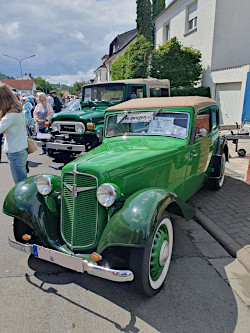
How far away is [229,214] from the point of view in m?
4.06

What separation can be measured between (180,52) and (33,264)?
14.5 m

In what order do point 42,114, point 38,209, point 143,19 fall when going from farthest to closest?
point 143,19, point 42,114, point 38,209

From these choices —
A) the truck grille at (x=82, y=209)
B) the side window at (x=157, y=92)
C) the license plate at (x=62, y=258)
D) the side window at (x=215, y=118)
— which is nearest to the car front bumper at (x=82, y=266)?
the license plate at (x=62, y=258)

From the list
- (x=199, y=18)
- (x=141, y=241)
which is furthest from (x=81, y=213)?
(x=199, y=18)

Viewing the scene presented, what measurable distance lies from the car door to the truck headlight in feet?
5.15

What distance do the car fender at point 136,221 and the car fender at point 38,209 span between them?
0.65 meters

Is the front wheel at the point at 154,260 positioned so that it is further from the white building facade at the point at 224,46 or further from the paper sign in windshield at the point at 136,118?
the white building facade at the point at 224,46

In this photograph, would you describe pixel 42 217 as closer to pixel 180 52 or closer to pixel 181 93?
pixel 181 93

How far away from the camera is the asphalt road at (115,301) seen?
2.12 metres

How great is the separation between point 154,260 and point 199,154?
2.03m

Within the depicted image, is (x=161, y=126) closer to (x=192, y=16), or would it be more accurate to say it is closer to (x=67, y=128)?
(x=67, y=128)

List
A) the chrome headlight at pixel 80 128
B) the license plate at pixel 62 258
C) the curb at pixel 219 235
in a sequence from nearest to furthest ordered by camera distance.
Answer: the license plate at pixel 62 258 < the curb at pixel 219 235 < the chrome headlight at pixel 80 128

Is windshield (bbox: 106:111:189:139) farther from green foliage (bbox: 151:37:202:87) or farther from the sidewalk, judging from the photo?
green foliage (bbox: 151:37:202:87)

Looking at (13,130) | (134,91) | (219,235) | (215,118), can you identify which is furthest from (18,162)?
(134,91)
